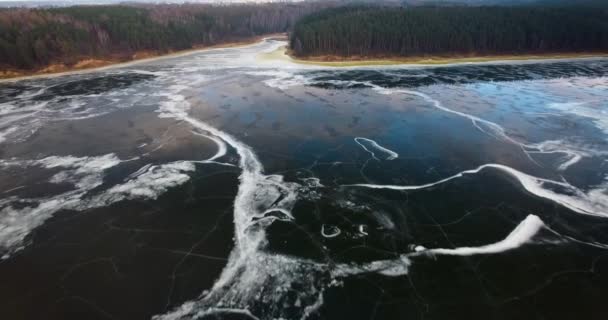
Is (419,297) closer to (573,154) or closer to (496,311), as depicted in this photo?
(496,311)

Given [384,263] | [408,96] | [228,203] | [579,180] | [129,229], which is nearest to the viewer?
[384,263]

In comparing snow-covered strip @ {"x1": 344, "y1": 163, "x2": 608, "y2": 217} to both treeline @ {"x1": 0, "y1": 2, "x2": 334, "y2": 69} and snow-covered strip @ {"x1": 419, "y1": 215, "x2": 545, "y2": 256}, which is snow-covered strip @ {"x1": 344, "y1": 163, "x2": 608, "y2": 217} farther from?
treeline @ {"x1": 0, "y1": 2, "x2": 334, "y2": 69}

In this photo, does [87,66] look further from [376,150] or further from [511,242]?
[511,242]

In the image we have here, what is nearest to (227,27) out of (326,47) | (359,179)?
(326,47)

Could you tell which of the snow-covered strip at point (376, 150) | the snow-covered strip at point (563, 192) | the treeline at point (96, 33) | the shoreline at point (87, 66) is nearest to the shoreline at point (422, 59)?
the shoreline at point (87, 66)

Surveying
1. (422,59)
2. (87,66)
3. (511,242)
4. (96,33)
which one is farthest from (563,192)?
(96,33)

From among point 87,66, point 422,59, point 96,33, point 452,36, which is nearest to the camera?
point 87,66

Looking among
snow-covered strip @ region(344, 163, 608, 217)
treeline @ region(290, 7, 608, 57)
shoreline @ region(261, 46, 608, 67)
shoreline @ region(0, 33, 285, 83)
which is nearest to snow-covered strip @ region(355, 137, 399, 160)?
snow-covered strip @ region(344, 163, 608, 217)
